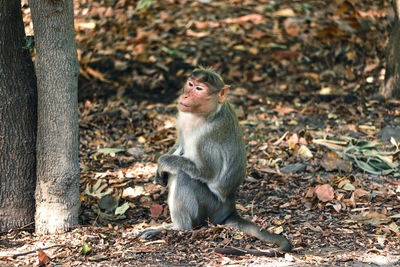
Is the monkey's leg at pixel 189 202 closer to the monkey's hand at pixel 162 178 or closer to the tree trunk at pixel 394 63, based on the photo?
the monkey's hand at pixel 162 178

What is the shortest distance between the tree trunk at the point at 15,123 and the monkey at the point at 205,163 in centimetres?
121

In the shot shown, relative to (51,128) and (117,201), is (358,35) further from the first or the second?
(51,128)

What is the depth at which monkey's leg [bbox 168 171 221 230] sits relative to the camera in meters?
5.21

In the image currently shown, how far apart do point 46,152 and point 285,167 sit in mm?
3107

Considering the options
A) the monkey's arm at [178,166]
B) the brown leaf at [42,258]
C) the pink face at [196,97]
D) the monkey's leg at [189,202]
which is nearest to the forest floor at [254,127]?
the brown leaf at [42,258]

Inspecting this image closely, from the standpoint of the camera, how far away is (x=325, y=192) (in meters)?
5.95

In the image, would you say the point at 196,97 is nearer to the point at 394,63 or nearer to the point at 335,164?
the point at 335,164

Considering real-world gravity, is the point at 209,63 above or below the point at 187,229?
above

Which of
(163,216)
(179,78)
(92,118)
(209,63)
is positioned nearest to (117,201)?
(163,216)

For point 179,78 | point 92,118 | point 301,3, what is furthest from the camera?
point 301,3

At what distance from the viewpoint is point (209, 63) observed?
10.1 meters

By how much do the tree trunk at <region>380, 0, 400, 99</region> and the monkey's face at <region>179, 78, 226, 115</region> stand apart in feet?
14.5

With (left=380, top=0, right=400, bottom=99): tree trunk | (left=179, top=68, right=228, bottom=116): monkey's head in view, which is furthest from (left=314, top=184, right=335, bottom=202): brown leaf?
(left=380, top=0, right=400, bottom=99): tree trunk

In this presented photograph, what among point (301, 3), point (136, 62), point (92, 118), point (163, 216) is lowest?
point (163, 216)
